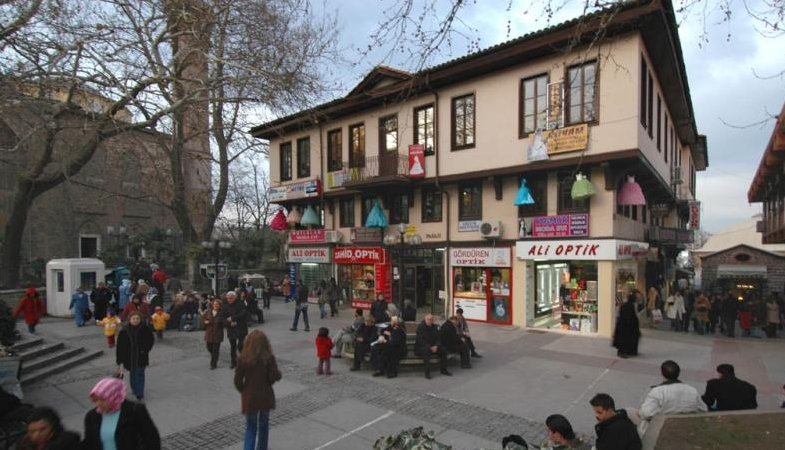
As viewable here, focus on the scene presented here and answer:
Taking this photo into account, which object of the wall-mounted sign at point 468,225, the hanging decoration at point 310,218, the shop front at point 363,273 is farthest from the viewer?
the hanging decoration at point 310,218

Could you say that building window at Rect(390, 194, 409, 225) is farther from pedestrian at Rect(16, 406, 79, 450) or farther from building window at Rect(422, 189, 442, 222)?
pedestrian at Rect(16, 406, 79, 450)

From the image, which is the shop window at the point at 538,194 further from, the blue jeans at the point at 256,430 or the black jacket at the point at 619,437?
the blue jeans at the point at 256,430

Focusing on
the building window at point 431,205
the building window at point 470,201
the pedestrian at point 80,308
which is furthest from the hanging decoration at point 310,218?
the pedestrian at point 80,308

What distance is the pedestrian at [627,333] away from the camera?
11.8 meters

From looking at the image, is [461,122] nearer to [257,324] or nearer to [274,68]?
[274,68]

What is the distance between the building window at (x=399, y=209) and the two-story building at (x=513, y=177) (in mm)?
56

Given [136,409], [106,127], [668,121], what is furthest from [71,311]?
[668,121]

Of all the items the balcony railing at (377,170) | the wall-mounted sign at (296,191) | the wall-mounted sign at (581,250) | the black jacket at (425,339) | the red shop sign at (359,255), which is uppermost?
the balcony railing at (377,170)

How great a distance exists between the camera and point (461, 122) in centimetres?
1761

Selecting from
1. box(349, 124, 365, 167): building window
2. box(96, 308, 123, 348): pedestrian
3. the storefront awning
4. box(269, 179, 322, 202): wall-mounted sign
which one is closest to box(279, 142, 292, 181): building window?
box(269, 179, 322, 202): wall-mounted sign

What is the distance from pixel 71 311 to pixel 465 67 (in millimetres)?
19043

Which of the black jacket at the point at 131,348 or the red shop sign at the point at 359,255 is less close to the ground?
the red shop sign at the point at 359,255

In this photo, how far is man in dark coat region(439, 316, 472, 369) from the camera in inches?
416

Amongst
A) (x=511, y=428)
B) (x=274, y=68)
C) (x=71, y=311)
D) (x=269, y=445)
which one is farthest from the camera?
(x=71, y=311)
